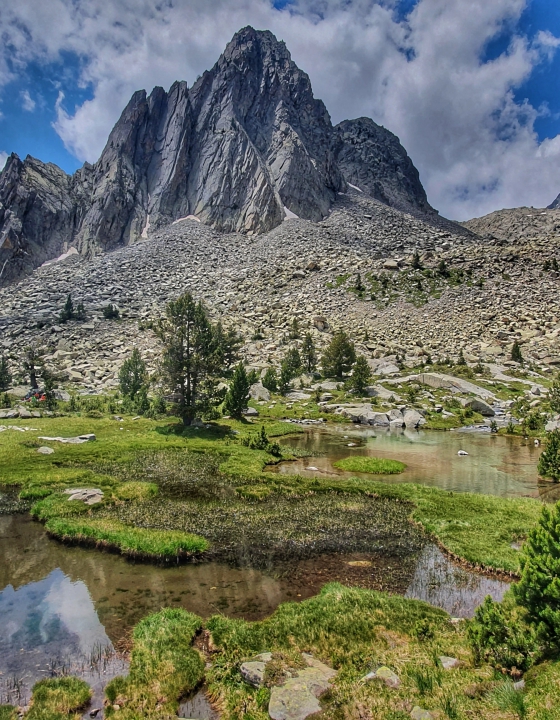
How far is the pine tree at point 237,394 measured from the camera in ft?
145

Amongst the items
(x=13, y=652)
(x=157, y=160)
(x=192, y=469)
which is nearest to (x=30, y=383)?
(x=192, y=469)

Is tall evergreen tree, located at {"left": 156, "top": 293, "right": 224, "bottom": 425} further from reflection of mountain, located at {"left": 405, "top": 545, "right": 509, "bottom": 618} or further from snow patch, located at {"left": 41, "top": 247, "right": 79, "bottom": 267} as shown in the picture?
snow patch, located at {"left": 41, "top": 247, "right": 79, "bottom": 267}

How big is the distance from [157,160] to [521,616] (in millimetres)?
173782

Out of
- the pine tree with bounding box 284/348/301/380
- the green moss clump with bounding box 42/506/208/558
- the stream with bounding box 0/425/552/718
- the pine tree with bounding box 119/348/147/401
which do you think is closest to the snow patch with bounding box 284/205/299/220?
the pine tree with bounding box 284/348/301/380

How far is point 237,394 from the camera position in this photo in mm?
45281

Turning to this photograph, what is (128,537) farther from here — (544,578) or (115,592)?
(544,578)

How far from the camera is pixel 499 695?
7184 mm

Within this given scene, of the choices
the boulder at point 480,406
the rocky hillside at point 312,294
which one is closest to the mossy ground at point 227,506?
the rocky hillside at point 312,294

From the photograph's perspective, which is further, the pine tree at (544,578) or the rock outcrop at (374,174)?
the rock outcrop at (374,174)

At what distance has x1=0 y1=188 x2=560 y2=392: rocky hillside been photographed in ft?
247

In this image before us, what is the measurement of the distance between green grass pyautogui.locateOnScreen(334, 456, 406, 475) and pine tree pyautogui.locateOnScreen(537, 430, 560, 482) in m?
8.97

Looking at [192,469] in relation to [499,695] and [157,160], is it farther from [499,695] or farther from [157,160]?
[157,160]

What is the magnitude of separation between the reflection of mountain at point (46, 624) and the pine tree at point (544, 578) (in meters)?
10.2

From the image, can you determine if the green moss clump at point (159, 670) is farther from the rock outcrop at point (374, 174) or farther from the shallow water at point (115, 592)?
the rock outcrop at point (374, 174)
